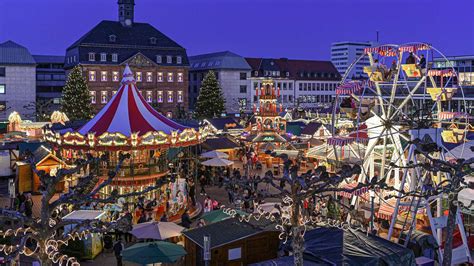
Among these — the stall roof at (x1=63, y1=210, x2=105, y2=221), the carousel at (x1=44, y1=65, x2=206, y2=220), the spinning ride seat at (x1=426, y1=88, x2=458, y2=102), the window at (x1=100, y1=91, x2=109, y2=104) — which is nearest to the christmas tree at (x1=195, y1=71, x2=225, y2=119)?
the window at (x1=100, y1=91, x2=109, y2=104)

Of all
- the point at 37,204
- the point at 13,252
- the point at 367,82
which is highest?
the point at 367,82

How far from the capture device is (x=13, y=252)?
8391mm

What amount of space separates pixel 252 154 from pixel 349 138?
676 inches

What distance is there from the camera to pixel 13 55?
196 feet

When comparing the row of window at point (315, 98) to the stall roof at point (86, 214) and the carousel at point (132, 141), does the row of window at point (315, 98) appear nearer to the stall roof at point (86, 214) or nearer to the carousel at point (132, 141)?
the carousel at point (132, 141)

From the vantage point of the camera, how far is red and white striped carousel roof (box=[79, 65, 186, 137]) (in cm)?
2173

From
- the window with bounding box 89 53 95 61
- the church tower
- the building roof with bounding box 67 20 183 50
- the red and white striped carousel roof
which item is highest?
the church tower

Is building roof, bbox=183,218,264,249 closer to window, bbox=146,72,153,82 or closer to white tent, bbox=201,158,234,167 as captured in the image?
white tent, bbox=201,158,234,167

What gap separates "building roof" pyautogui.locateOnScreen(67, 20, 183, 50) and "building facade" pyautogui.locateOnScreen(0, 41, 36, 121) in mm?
5712

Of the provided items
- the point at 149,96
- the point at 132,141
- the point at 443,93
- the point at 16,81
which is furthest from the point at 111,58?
the point at 443,93

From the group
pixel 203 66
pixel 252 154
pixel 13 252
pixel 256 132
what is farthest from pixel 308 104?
pixel 13 252

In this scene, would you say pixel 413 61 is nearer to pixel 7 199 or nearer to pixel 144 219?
pixel 144 219

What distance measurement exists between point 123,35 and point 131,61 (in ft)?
11.3

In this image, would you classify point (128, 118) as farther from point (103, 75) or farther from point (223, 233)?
point (103, 75)
